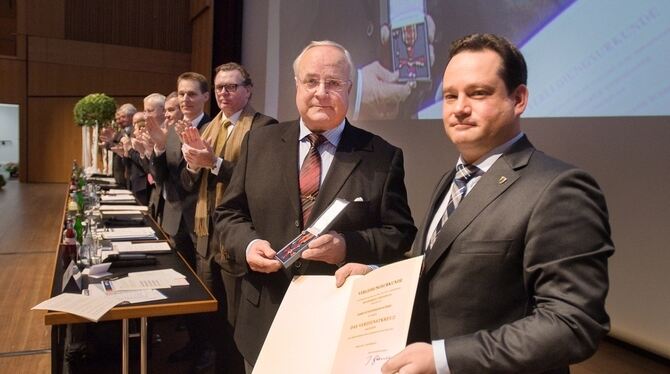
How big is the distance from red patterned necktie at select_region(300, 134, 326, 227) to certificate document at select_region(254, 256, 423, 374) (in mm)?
335

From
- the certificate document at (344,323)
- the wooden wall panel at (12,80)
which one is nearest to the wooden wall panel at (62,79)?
the wooden wall panel at (12,80)

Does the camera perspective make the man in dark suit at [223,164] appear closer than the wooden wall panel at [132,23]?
Yes

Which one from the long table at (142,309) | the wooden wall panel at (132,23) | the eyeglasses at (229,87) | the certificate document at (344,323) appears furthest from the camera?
the wooden wall panel at (132,23)

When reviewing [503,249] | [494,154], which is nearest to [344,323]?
[503,249]

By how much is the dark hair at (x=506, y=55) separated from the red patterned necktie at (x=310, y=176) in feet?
2.36

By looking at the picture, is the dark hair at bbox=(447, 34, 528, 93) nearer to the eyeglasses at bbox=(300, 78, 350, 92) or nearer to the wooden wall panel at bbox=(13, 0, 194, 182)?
the eyeglasses at bbox=(300, 78, 350, 92)

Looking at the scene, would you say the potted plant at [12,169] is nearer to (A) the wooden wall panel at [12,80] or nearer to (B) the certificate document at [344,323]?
(A) the wooden wall panel at [12,80]

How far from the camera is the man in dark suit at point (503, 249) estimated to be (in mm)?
894

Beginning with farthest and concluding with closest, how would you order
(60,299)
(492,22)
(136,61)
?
(136,61)
(492,22)
(60,299)

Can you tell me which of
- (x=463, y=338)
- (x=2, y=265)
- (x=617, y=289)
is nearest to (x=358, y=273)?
(x=463, y=338)

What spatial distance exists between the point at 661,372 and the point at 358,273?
2.57 meters

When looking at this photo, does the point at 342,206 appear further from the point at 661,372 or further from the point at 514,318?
the point at 661,372

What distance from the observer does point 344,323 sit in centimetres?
111

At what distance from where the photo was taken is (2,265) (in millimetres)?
5172
